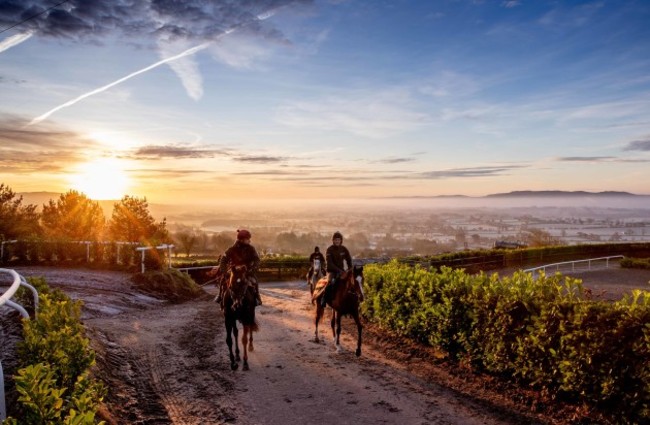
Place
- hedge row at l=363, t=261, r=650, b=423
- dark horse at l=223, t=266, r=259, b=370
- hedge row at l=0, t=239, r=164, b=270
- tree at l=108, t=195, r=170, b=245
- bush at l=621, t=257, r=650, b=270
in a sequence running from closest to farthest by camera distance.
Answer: hedge row at l=363, t=261, r=650, b=423
dark horse at l=223, t=266, r=259, b=370
hedge row at l=0, t=239, r=164, b=270
bush at l=621, t=257, r=650, b=270
tree at l=108, t=195, r=170, b=245

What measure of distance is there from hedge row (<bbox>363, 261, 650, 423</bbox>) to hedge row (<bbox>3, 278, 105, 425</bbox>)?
271 inches

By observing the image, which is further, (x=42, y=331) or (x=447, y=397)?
(x=447, y=397)

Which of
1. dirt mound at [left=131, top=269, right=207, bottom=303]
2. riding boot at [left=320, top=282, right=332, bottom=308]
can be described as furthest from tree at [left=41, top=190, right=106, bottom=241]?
riding boot at [left=320, top=282, right=332, bottom=308]

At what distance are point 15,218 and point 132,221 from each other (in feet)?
32.9

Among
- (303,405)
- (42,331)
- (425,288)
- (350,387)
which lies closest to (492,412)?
(350,387)

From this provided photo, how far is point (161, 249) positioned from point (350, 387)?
17.0m

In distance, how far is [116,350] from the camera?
1039 cm

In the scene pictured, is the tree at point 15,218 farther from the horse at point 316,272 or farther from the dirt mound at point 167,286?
the horse at point 316,272

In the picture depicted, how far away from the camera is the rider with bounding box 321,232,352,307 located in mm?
11891

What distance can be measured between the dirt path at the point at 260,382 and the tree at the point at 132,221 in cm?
2400

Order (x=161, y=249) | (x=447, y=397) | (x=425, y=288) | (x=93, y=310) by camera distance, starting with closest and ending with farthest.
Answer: (x=447, y=397) → (x=425, y=288) → (x=93, y=310) → (x=161, y=249)

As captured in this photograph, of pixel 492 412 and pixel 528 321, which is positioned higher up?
pixel 528 321

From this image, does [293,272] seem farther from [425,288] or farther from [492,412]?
[492,412]

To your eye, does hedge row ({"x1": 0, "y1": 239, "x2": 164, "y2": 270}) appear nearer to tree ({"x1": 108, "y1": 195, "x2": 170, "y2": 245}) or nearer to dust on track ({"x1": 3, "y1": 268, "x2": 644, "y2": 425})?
dust on track ({"x1": 3, "y1": 268, "x2": 644, "y2": 425})
